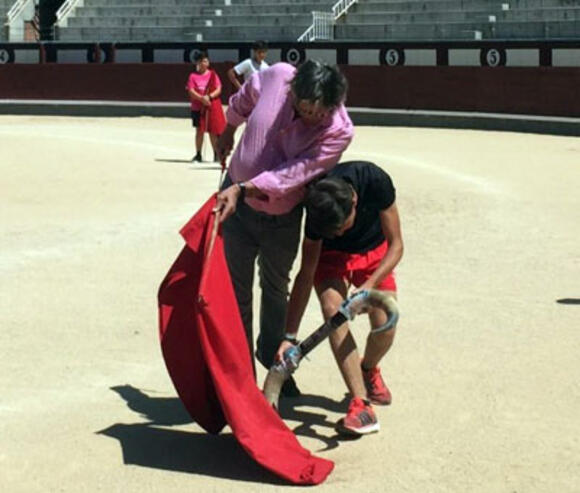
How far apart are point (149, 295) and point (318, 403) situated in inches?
94.1

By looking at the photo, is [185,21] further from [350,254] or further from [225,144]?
[350,254]

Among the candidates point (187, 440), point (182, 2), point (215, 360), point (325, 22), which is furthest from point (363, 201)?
point (182, 2)

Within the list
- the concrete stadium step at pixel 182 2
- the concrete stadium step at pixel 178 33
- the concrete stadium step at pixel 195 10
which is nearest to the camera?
the concrete stadium step at pixel 178 33

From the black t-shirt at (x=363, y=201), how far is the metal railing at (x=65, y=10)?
28707 millimetres

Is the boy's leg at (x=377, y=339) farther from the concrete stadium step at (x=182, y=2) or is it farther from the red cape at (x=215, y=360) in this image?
the concrete stadium step at (x=182, y=2)

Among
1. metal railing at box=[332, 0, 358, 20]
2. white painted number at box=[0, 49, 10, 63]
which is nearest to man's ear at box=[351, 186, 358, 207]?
metal railing at box=[332, 0, 358, 20]

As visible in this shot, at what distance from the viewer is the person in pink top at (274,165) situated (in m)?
4.68

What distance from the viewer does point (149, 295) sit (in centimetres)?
758

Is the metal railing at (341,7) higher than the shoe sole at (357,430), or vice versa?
the metal railing at (341,7)

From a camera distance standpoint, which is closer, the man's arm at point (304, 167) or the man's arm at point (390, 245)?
the man's arm at point (304, 167)

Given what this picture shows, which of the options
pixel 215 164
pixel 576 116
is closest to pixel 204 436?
pixel 215 164

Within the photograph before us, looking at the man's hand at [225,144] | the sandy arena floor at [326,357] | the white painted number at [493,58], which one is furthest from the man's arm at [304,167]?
the white painted number at [493,58]

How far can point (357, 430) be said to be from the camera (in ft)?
15.8

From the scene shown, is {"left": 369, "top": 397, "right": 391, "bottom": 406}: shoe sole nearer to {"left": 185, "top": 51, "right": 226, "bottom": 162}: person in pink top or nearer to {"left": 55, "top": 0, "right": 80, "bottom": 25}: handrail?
{"left": 185, "top": 51, "right": 226, "bottom": 162}: person in pink top
